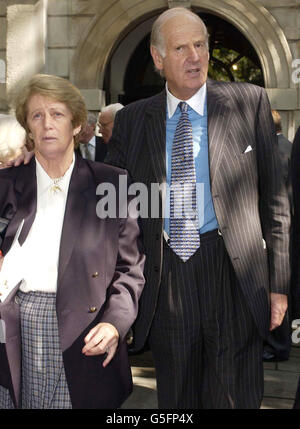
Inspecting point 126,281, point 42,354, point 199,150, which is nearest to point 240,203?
point 199,150

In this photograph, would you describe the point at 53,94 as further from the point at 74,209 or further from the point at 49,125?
the point at 74,209

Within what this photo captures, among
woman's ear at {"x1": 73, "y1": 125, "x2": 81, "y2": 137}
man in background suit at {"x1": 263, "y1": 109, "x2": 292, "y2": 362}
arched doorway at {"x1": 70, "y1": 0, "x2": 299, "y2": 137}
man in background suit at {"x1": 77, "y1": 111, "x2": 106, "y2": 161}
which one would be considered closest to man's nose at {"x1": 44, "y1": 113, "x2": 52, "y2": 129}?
woman's ear at {"x1": 73, "y1": 125, "x2": 81, "y2": 137}

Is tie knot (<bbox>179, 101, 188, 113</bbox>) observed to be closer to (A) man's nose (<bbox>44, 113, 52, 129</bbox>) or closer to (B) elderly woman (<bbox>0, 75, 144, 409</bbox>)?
(B) elderly woman (<bbox>0, 75, 144, 409</bbox>)

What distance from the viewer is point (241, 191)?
289 centimetres

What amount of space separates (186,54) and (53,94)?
2.24 ft

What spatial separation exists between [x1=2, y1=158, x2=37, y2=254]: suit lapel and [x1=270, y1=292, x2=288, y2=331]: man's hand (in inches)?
45.7

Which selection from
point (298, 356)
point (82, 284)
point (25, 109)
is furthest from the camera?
point (298, 356)

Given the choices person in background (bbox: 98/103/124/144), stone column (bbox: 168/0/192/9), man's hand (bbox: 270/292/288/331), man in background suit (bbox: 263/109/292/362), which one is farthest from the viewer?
stone column (bbox: 168/0/192/9)

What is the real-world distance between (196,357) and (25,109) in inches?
51.7

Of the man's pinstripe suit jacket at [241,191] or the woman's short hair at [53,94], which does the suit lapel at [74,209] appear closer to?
the woman's short hair at [53,94]

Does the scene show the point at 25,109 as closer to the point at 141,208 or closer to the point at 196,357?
the point at 141,208

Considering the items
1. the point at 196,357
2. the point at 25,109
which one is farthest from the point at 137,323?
the point at 25,109

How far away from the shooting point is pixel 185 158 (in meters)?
2.90

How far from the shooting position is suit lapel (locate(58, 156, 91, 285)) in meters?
2.47
